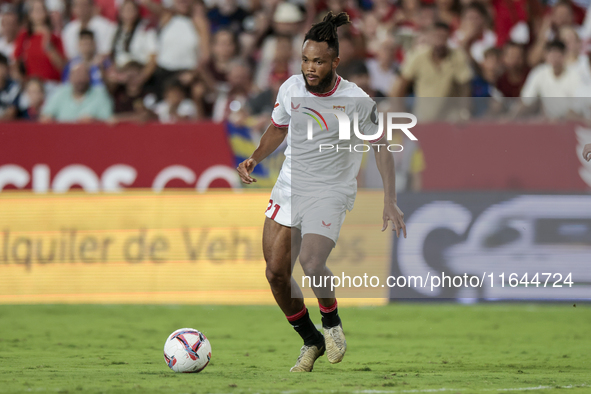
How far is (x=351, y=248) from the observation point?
10344mm

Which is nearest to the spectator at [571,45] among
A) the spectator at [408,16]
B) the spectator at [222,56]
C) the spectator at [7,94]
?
the spectator at [408,16]

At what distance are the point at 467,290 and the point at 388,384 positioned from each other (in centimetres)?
536

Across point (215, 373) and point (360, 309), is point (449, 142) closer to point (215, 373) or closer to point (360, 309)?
point (360, 309)

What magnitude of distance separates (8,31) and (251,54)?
15.1 ft

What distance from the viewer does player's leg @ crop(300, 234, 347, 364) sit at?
6.27 meters

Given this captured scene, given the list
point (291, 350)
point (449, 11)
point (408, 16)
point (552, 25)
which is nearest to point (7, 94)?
point (408, 16)

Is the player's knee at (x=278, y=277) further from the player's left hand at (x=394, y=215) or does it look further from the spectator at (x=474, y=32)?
the spectator at (x=474, y=32)

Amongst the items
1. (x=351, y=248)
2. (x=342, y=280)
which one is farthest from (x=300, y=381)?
(x=351, y=248)

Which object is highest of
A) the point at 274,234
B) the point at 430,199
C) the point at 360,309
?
the point at 274,234

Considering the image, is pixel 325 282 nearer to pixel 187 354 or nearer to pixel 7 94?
pixel 187 354

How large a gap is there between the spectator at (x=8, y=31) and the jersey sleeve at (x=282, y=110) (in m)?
9.50

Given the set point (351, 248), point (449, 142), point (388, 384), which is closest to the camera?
point (388, 384)

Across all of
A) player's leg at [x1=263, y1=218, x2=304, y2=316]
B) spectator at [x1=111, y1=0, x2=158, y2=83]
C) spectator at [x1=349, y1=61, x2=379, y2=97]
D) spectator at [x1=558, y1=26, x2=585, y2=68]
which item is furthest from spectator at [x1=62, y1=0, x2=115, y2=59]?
player's leg at [x1=263, y1=218, x2=304, y2=316]

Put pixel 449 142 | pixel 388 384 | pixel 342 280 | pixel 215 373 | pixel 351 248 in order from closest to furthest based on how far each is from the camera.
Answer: pixel 388 384 < pixel 215 373 < pixel 342 280 < pixel 351 248 < pixel 449 142
